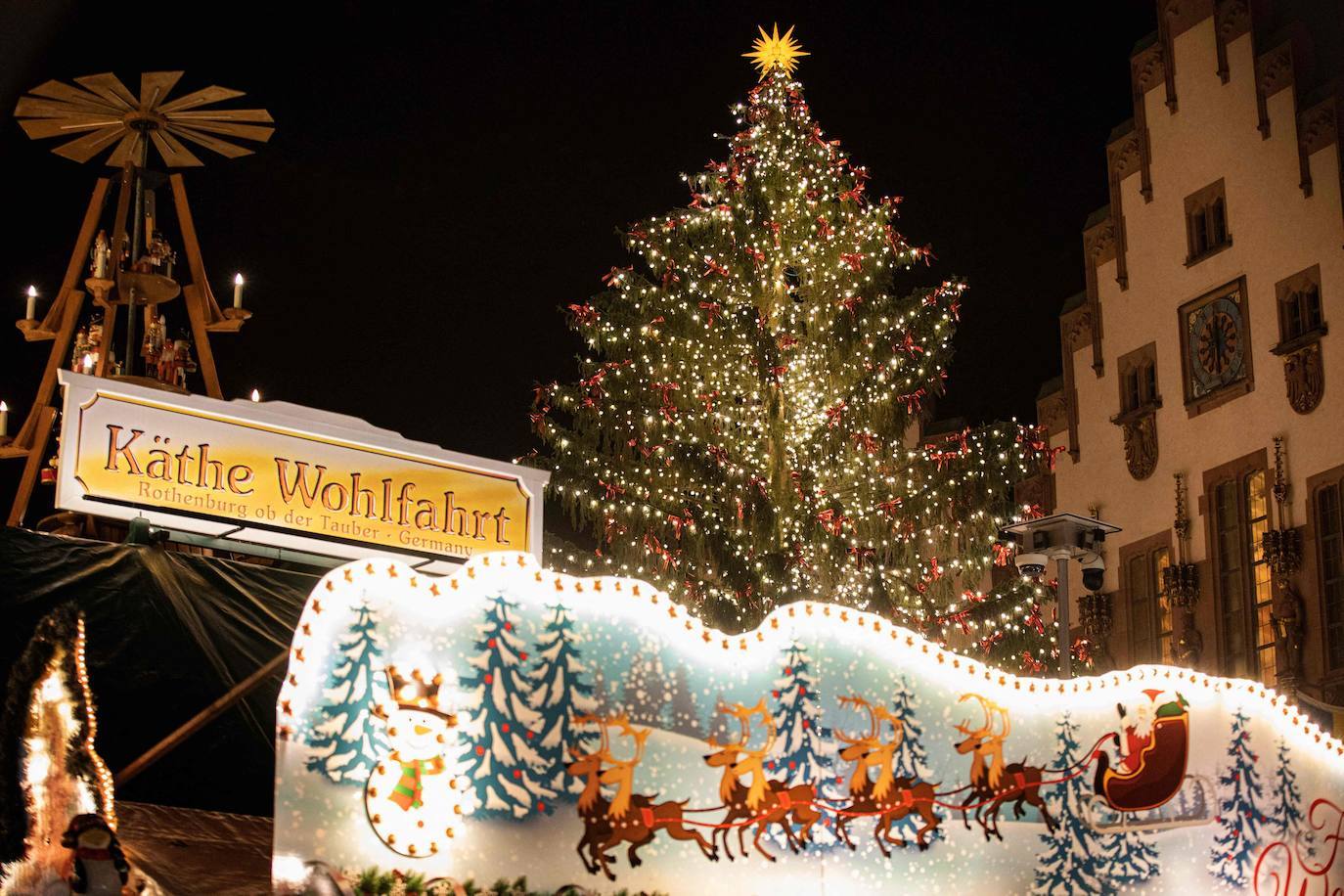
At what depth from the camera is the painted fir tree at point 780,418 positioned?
964 inches

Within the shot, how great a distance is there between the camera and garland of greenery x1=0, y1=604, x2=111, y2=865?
10.2 metres

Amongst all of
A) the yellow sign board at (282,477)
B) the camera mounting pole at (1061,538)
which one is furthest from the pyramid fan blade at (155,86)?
the camera mounting pole at (1061,538)

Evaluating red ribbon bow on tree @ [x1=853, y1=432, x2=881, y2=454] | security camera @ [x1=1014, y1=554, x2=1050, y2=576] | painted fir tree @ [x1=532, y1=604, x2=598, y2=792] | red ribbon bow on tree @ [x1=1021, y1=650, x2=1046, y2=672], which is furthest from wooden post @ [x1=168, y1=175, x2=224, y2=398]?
red ribbon bow on tree @ [x1=1021, y1=650, x2=1046, y2=672]

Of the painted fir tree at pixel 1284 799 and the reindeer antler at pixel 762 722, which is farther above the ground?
the reindeer antler at pixel 762 722

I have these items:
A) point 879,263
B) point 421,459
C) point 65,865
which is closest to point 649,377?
point 879,263

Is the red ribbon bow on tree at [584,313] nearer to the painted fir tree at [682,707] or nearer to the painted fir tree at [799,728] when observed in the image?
the painted fir tree at [799,728]

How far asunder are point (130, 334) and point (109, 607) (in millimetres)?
5264

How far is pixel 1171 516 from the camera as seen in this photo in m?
32.0

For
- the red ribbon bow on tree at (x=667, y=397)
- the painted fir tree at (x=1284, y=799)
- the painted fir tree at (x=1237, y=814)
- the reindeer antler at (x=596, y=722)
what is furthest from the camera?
the red ribbon bow on tree at (x=667, y=397)

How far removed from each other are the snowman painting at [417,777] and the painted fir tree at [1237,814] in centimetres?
604

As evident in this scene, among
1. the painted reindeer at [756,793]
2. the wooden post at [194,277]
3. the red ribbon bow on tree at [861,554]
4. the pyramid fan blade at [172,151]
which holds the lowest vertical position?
the painted reindeer at [756,793]

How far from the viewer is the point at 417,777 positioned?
10906 millimetres

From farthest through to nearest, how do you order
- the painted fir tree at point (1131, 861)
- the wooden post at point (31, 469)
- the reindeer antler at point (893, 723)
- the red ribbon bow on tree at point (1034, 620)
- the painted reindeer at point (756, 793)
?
the red ribbon bow on tree at point (1034, 620), the wooden post at point (31, 469), the painted fir tree at point (1131, 861), the reindeer antler at point (893, 723), the painted reindeer at point (756, 793)

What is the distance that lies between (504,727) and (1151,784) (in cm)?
518
